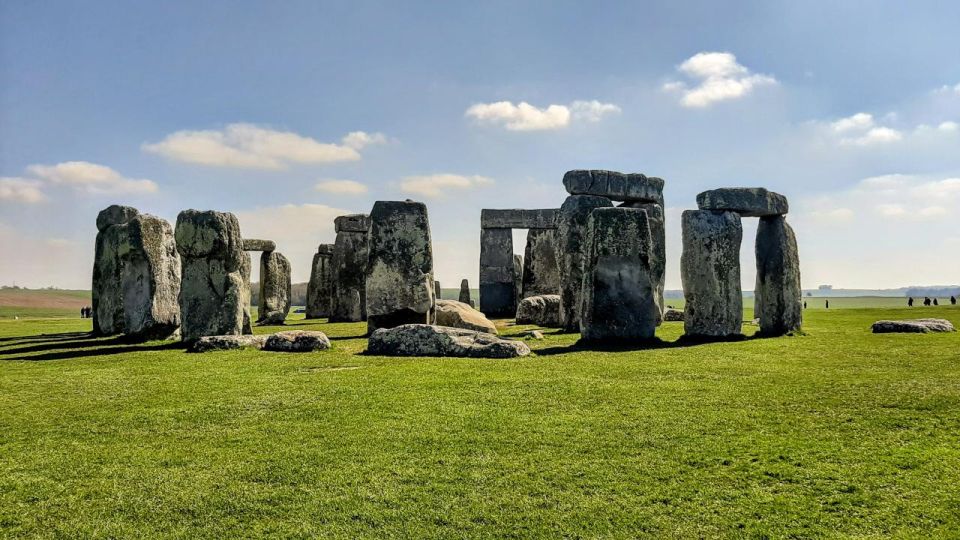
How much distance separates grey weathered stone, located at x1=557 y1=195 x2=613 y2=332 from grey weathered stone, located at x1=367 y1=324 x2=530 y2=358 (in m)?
4.57

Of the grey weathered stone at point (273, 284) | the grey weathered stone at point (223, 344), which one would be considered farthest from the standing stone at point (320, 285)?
the grey weathered stone at point (223, 344)

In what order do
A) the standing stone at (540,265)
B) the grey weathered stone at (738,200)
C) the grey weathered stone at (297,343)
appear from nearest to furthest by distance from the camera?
the grey weathered stone at (297,343) → the grey weathered stone at (738,200) → the standing stone at (540,265)

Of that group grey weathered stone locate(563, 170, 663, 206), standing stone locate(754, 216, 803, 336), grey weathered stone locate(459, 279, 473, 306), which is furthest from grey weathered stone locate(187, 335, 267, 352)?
grey weathered stone locate(459, 279, 473, 306)

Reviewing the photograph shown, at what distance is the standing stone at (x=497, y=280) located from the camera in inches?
865

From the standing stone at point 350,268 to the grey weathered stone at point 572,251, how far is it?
271 inches

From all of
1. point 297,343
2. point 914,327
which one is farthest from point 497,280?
point 297,343

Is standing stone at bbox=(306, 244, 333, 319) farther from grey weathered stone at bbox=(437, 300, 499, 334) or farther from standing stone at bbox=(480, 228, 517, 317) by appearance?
grey weathered stone at bbox=(437, 300, 499, 334)

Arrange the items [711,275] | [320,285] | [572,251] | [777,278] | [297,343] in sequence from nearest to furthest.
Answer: [297,343], [711,275], [777,278], [572,251], [320,285]

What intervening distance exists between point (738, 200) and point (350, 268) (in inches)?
450

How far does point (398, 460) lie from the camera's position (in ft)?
13.3

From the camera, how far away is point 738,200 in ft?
37.2

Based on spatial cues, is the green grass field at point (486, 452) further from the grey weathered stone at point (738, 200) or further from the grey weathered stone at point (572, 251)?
the grey weathered stone at point (572, 251)

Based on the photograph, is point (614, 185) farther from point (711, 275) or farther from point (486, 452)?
point (486, 452)

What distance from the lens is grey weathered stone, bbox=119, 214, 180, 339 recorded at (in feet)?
38.6
